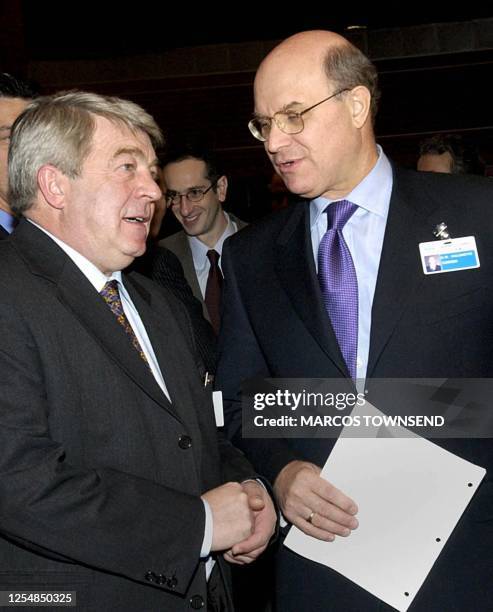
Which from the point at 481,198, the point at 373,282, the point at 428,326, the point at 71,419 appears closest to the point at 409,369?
the point at 428,326

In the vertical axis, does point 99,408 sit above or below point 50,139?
below

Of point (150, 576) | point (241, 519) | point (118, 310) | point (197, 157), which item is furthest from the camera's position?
point (197, 157)

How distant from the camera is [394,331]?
1.92 metres

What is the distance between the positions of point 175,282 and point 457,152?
1939mm

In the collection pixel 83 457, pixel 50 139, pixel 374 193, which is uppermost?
pixel 50 139

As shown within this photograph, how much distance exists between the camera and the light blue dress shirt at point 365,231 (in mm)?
1987

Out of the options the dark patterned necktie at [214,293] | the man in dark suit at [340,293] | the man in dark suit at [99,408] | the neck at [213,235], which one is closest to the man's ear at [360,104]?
the man in dark suit at [340,293]

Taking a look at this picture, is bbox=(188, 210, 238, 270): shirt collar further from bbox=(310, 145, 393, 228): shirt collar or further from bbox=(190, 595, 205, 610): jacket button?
bbox=(190, 595, 205, 610): jacket button

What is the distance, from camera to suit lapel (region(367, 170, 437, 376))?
193cm

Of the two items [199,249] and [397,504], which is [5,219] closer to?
[199,249]

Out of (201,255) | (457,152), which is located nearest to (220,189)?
(201,255)

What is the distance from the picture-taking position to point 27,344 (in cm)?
169

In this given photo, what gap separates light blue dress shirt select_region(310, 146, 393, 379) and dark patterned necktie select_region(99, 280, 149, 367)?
0.48 metres

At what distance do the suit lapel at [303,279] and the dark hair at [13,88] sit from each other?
4.47 feet
